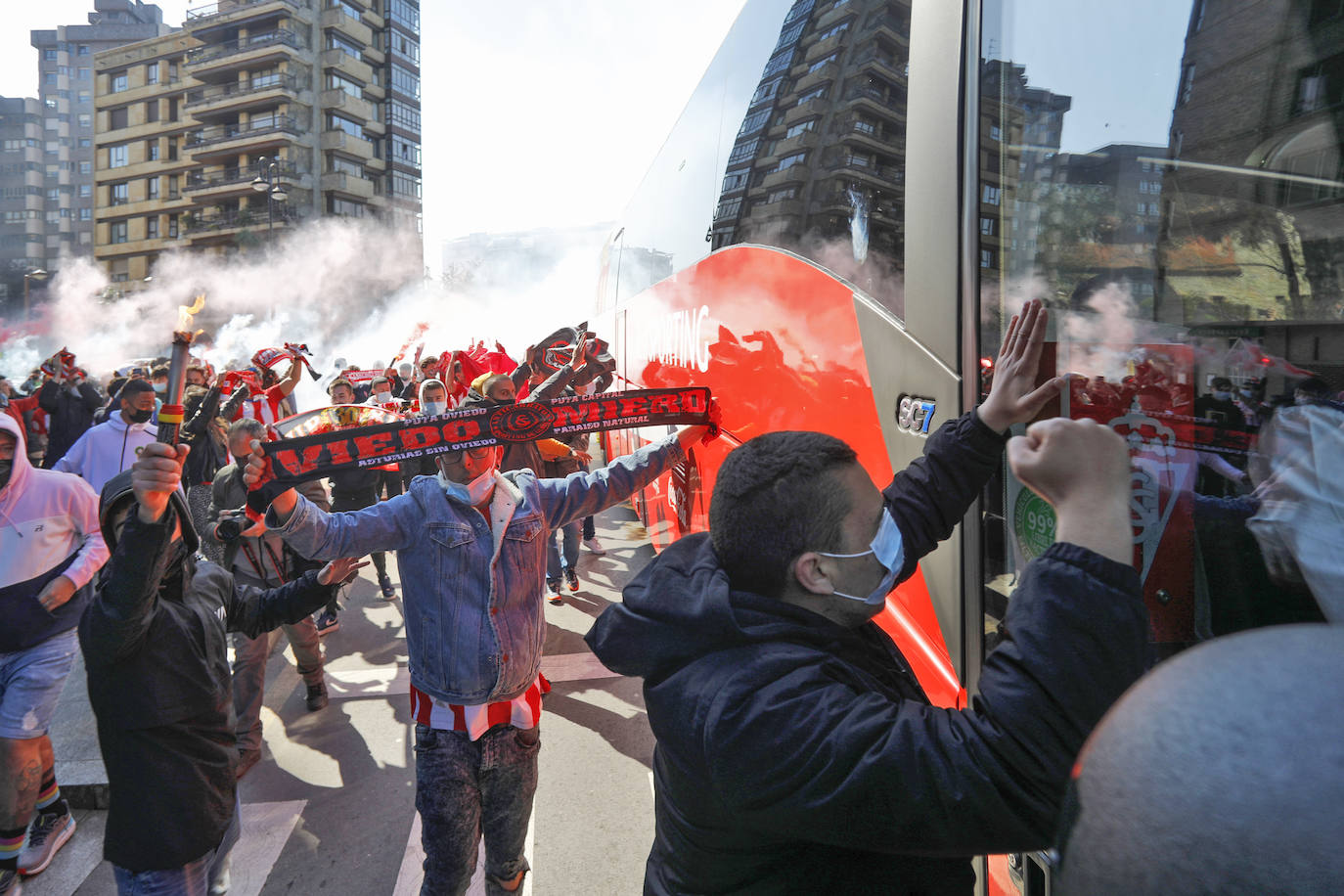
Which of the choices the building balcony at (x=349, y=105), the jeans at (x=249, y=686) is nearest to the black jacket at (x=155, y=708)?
the jeans at (x=249, y=686)

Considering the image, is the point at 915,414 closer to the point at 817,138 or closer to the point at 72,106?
the point at 817,138

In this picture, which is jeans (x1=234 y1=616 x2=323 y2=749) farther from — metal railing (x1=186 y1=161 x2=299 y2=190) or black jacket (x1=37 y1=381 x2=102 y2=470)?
metal railing (x1=186 y1=161 x2=299 y2=190)

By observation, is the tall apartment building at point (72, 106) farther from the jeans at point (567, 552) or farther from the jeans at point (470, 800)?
the jeans at point (470, 800)

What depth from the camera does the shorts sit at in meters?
3.25

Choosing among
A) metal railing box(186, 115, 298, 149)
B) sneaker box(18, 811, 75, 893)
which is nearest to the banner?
sneaker box(18, 811, 75, 893)

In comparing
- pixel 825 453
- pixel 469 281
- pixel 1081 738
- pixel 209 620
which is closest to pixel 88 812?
pixel 209 620

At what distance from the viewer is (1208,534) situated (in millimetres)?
1464

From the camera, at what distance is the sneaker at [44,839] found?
336cm

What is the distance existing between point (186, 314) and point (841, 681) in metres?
2.26

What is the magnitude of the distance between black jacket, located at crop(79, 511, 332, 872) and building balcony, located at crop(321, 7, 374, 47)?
184 feet

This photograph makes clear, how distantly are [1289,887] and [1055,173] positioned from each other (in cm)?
162

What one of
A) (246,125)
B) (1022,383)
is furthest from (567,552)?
(246,125)

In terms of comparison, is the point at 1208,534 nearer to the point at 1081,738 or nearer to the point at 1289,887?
the point at 1081,738

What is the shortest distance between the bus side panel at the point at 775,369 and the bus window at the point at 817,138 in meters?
0.15
